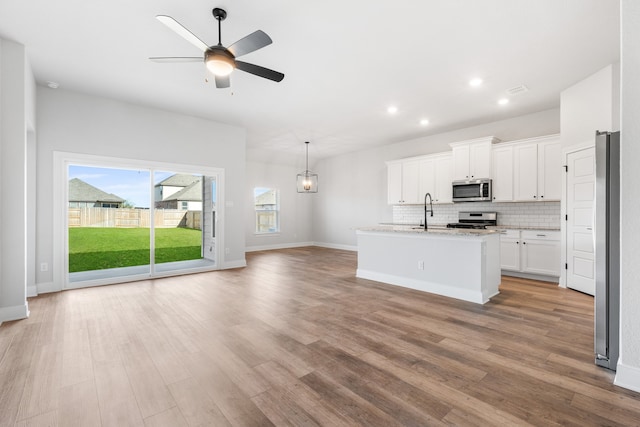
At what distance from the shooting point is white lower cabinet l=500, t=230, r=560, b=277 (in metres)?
4.88

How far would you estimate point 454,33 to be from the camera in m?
3.04

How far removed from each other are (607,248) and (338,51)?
322 cm

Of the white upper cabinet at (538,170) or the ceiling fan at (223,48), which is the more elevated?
the ceiling fan at (223,48)

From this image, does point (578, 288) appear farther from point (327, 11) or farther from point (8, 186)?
point (8, 186)

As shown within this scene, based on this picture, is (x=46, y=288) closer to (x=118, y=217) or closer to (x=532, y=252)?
(x=118, y=217)

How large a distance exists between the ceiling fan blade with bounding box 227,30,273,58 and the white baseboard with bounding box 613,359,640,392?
362 cm

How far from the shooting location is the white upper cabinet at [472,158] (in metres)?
5.71

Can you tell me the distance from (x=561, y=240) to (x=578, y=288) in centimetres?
77

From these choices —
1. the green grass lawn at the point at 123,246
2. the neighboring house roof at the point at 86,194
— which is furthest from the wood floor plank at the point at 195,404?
the neighboring house roof at the point at 86,194

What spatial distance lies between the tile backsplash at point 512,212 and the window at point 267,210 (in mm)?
4626

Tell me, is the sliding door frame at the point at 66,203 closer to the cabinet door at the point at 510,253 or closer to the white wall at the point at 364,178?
the white wall at the point at 364,178

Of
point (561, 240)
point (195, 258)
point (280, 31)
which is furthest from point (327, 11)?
point (195, 258)

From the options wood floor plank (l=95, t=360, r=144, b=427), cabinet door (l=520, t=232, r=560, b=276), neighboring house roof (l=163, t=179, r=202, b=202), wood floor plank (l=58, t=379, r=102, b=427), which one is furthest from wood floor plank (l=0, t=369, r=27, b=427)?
cabinet door (l=520, t=232, r=560, b=276)

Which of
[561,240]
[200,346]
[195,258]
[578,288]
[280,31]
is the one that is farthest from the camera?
[195,258]
